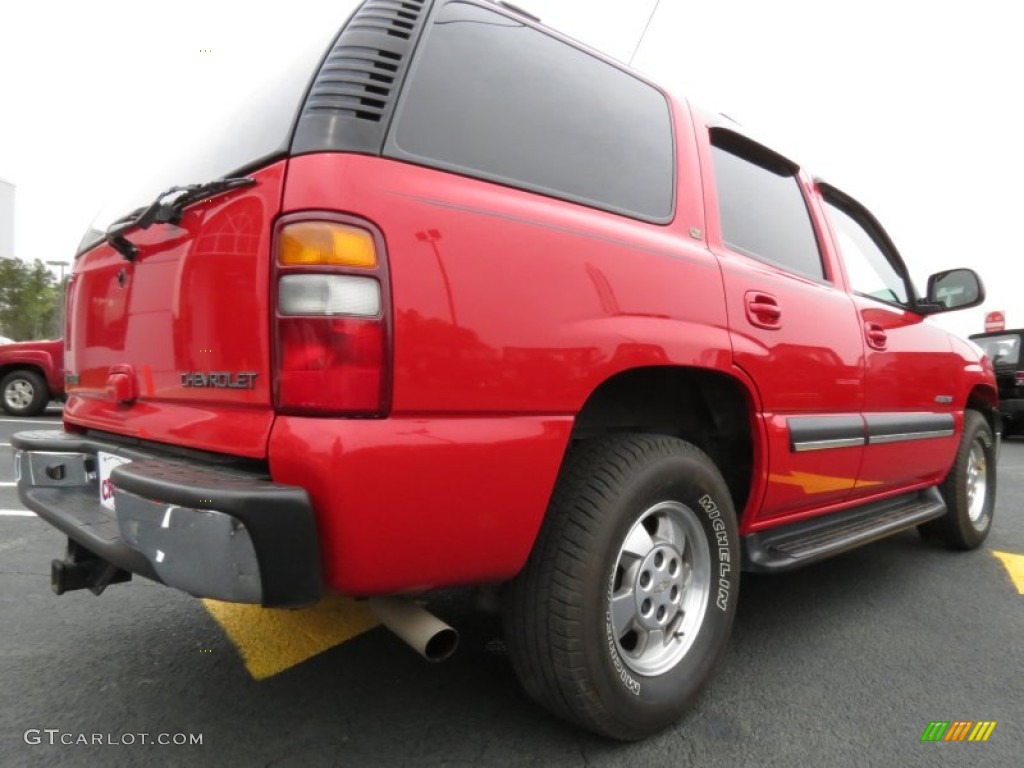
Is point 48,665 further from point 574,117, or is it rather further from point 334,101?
point 574,117

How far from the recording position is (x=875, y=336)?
113 inches

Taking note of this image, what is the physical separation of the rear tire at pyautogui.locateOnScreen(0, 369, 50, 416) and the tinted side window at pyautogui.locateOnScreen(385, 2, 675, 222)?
10371 millimetres

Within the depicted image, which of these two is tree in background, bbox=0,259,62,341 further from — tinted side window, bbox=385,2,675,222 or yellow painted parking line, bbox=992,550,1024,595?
yellow painted parking line, bbox=992,550,1024,595

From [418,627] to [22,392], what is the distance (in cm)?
1047

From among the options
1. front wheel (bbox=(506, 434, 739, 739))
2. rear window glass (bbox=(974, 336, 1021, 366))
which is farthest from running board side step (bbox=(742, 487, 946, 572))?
rear window glass (bbox=(974, 336, 1021, 366))

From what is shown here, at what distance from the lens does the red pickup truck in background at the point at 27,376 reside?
9.62 meters

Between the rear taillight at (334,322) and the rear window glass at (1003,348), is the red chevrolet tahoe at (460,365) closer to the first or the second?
the rear taillight at (334,322)

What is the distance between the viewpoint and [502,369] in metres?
1.47

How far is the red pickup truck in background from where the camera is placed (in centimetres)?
962

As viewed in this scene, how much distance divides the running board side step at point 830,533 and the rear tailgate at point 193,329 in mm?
1684

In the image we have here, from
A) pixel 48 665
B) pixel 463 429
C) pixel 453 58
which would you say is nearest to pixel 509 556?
pixel 463 429

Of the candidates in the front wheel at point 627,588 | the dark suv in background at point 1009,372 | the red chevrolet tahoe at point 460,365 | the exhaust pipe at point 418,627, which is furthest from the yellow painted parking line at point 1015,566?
the dark suv in background at point 1009,372

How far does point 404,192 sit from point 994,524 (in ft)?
16.5

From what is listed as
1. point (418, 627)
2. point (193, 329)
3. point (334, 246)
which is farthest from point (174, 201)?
point (418, 627)
